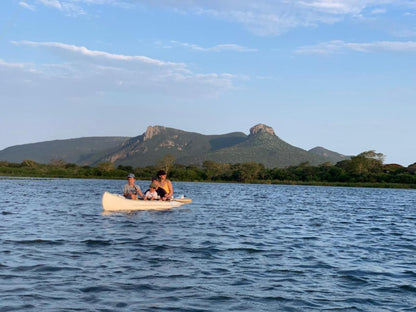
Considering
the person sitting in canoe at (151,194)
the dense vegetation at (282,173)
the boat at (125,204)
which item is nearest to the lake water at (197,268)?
the boat at (125,204)

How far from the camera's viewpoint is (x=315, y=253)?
14.2m

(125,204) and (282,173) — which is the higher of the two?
(282,173)

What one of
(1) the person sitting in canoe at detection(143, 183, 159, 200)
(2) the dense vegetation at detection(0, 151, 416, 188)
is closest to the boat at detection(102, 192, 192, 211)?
(1) the person sitting in canoe at detection(143, 183, 159, 200)

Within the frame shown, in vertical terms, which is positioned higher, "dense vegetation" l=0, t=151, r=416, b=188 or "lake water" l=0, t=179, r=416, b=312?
"dense vegetation" l=0, t=151, r=416, b=188

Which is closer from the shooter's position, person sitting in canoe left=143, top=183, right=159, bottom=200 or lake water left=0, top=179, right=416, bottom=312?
lake water left=0, top=179, right=416, bottom=312

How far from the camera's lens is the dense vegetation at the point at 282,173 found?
117 m

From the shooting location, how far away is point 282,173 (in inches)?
5364

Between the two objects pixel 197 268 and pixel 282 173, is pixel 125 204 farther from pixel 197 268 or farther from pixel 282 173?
pixel 282 173

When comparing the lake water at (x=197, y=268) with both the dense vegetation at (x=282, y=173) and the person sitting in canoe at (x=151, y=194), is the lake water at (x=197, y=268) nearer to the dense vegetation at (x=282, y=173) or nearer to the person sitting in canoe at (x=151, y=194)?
the person sitting in canoe at (x=151, y=194)

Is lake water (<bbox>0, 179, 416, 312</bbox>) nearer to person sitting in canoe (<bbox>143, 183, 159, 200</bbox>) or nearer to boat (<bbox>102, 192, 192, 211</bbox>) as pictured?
boat (<bbox>102, 192, 192, 211</bbox>)

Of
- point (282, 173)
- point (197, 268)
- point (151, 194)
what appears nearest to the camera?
point (197, 268)

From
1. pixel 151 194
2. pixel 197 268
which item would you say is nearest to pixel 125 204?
pixel 151 194

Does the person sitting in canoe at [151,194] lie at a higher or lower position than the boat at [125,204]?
higher

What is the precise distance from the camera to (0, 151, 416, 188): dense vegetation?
11669 centimetres
